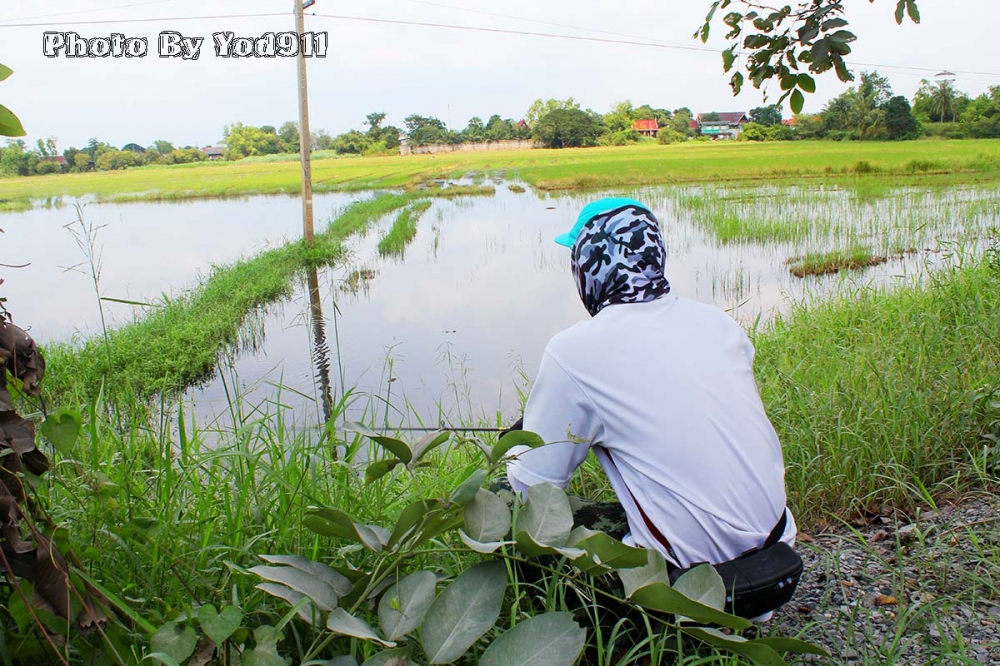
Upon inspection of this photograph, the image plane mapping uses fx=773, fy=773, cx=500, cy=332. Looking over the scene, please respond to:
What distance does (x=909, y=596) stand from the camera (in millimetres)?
1771

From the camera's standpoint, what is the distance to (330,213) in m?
18.6

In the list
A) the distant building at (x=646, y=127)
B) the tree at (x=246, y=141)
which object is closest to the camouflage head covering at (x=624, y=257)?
the tree at (x=246, y=141)

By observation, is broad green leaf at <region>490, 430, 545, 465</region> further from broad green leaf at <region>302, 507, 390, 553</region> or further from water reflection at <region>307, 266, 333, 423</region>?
water reflection at <region>307, 266, 333, 423</region>

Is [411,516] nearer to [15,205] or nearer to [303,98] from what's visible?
[303,98]

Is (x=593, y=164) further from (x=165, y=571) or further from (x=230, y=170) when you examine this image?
(x=165, y=571)

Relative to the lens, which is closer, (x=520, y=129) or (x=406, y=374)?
(x=406, y=374)

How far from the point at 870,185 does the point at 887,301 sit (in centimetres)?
1466

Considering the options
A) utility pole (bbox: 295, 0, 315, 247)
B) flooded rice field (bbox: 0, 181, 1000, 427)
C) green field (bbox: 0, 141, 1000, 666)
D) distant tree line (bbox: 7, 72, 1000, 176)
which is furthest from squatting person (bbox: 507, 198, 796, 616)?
distant tree line (bbox: 7, 72, 1000, 176)

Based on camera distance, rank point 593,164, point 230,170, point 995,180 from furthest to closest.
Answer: point 230,170 → point 593,164 → point 995,180

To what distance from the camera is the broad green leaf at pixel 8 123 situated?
2.62 ft

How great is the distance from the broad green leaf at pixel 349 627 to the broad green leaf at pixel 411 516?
0.34 ft

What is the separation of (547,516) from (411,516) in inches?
6.1

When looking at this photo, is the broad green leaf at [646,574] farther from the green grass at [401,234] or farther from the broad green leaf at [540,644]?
the green grass at [401,234]

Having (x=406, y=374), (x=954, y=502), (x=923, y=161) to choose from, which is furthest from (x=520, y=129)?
(x=954, y=502)
